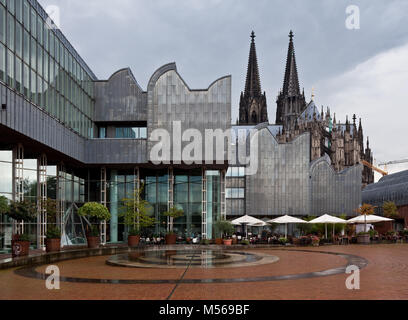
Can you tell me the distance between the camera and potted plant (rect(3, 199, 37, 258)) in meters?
21.2

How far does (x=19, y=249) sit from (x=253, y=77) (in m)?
114

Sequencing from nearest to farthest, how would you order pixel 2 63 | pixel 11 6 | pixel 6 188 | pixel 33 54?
pixel 2 63, pixel 11 6, pixel 6 188, pixel 33 54

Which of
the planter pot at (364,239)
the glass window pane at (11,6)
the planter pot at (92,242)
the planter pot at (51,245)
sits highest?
the glass window pane at (11,6)

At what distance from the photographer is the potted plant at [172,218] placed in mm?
36062

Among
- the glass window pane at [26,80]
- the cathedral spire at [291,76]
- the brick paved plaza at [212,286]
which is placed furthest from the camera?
the cathedral spire at [291,76]

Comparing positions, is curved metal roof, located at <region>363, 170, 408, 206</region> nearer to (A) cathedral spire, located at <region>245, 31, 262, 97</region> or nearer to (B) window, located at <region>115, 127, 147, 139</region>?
→ (A) cathedral spire, located at <region>245, 31, 262, 97</region>

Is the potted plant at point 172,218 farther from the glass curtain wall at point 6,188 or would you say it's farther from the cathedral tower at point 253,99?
the cathedral tower at point 253,99

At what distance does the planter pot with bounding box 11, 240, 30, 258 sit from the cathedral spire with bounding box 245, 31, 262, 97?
360 ft

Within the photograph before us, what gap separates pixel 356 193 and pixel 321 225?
22.0 meters

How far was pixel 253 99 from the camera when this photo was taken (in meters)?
125

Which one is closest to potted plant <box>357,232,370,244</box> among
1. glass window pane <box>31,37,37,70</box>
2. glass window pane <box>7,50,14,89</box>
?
glass window pane <box>31,37,37,70</box>

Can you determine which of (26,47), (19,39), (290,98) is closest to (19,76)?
(19,39)

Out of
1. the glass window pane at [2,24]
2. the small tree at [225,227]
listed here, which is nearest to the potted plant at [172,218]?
the small tree at [225,227]

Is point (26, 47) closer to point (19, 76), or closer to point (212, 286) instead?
point (19, 76)
